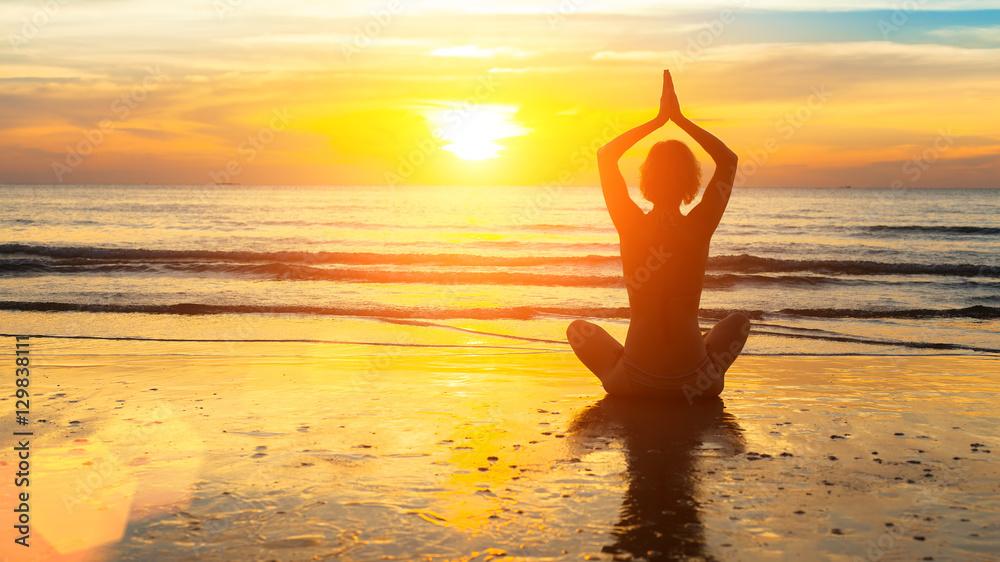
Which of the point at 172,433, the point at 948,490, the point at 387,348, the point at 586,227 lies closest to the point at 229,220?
the point at 586,227

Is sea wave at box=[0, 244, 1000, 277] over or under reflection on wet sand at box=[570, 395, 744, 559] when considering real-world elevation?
over

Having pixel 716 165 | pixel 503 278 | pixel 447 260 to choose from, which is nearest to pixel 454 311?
pixel 503 278

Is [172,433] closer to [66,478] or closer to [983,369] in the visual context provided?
[66,478]

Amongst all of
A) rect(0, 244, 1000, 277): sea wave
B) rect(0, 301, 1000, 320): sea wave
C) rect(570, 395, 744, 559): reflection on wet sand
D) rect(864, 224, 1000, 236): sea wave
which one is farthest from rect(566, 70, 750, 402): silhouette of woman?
rect(864, 224, 1000, 236): sea wave

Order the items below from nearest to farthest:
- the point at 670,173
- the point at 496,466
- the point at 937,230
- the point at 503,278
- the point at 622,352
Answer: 1. the point at 496,466
2. the point at 670,173
3. the point at 622,352
4. the point at 503,278
5. the point at 937,230

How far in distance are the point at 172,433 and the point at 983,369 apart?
25.0 feet

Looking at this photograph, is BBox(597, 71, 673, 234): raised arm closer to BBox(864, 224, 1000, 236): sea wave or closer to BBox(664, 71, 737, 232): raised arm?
BBox(664, 71, 737, 232): raised arm

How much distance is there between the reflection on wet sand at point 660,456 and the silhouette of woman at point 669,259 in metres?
0.25

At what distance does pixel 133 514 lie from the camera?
353cm

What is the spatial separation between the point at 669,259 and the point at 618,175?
71cm

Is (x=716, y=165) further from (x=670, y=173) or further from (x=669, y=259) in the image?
(x=669, y=259)

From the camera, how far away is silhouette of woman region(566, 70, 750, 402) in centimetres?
503

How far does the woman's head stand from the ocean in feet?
14.6

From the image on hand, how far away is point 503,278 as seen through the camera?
18594mm
